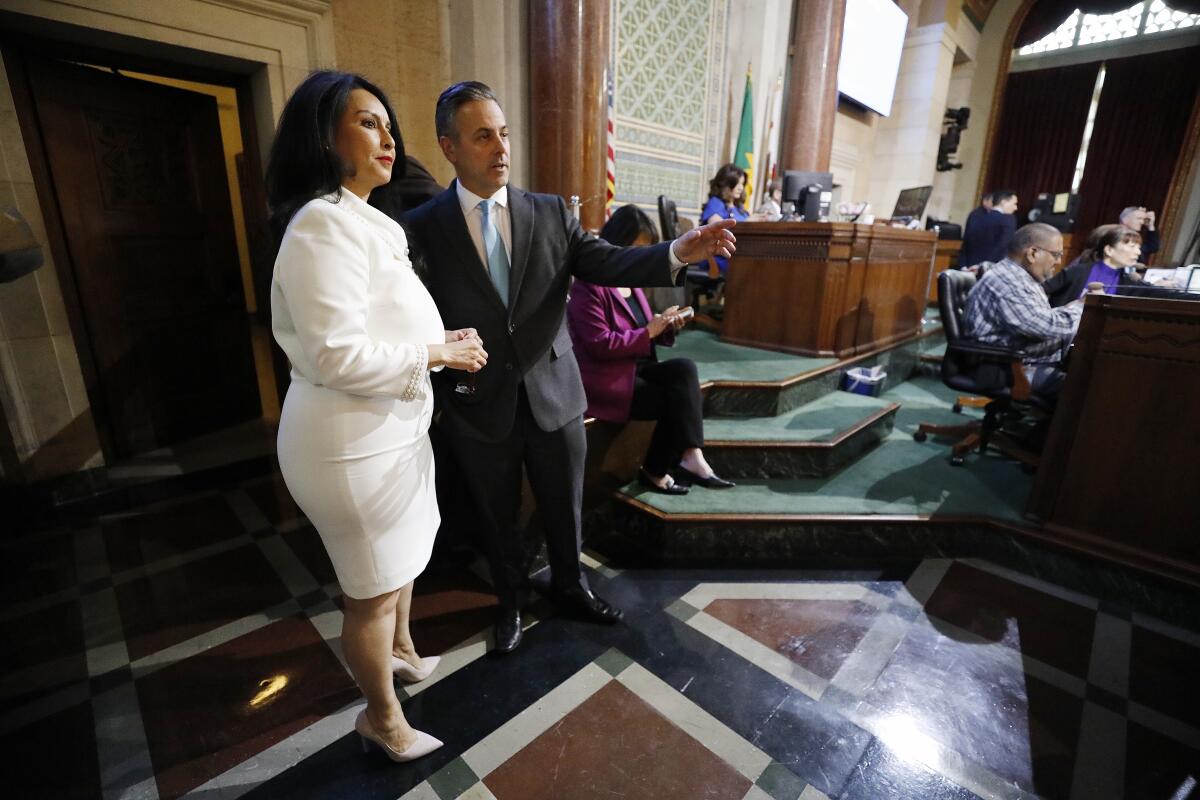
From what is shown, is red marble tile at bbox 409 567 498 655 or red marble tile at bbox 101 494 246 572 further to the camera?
red marble tile at bbox 101 494 246 572

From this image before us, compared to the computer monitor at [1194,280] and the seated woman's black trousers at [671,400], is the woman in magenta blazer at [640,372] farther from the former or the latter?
the computer monitor at [1194,280]

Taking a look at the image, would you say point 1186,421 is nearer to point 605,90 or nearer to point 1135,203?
point 605,90

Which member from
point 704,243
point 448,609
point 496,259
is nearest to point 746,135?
point 704,243

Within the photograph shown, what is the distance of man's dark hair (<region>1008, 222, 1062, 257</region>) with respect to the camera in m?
2.76

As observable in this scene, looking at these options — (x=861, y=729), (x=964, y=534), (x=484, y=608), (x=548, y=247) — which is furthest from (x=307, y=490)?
(x=964, y=534)

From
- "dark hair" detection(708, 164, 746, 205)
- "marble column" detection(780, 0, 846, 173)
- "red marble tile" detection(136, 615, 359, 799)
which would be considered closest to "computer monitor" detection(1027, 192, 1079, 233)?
"marble column" detection(780, 0, 846, 173)

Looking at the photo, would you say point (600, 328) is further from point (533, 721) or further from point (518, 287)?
point (533, 721)

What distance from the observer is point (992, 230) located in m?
5.55

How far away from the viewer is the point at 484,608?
203 centimetres

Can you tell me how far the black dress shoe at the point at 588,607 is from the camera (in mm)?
1944

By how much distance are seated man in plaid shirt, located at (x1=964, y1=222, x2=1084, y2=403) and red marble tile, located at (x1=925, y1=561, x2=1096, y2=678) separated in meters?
1.08

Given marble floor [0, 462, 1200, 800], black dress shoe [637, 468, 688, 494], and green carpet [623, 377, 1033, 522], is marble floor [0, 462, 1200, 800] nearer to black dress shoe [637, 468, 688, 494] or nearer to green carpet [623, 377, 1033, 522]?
green carpet [623, 377, 1033, 522]

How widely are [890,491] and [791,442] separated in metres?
0.51

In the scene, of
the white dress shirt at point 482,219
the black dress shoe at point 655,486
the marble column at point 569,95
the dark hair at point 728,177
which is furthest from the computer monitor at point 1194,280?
the marble column at point 569,95
